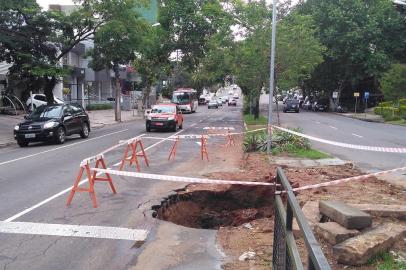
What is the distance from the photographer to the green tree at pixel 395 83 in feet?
141

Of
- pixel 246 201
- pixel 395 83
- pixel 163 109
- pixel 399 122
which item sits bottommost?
pixel 399 122

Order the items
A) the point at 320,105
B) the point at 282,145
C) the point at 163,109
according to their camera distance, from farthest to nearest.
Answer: the point at 320,105 < the point at 163,109 < the point at 282,145

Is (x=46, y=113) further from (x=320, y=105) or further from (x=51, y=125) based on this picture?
(x=320, y=105)

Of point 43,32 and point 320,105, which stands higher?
point 43,32

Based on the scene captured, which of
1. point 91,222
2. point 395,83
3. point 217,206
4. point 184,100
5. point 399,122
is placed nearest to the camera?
point 91,222

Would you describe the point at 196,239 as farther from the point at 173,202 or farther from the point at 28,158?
the point at 28,158

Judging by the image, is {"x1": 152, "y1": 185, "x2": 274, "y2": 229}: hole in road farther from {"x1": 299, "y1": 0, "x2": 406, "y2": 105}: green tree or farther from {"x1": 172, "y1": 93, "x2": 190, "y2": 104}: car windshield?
{"x1": 172, "y1": 93, "x2": 190, "y2": 104}: car windshield

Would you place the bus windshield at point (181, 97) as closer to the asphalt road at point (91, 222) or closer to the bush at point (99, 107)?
the bush at point (99, 107)

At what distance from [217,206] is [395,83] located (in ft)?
127

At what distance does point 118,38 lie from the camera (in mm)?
30906

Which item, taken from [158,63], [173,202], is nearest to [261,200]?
[173,202]

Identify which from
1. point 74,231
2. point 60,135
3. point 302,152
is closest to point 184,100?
point 60,135

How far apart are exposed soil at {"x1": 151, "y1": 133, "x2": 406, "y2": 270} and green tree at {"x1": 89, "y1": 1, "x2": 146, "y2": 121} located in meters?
19.3

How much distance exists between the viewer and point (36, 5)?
89.2ft
